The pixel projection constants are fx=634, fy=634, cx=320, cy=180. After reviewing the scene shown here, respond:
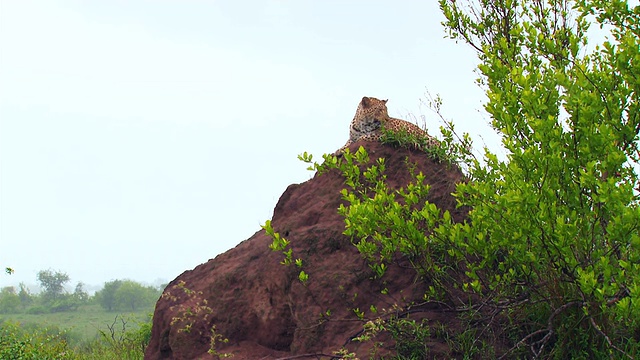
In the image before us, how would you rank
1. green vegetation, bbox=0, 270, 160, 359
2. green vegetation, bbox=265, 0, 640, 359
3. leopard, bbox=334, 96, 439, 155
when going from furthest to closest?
1. green vegetation, bbox=0, 270, 160, 359
2. leopard, bbox=334, 96, 439, 155
3. green vegetation, bbox=265, 0, 640, 359

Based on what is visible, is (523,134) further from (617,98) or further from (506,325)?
(506,325)

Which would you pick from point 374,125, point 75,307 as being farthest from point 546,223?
point 75,307

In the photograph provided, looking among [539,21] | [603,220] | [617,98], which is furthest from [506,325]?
[539,21]

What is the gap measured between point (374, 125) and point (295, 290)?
9.56ft

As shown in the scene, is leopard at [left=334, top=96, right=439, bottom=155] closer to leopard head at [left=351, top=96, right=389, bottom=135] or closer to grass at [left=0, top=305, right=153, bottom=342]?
leopard head at [left=351, top=96, right=389, bottom=135]

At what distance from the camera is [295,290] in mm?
6875

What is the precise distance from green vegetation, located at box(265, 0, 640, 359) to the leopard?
1782 mm

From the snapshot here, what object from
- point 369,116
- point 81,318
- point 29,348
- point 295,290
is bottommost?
point 295,290

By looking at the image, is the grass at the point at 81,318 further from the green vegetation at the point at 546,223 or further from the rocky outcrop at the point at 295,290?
the green vegetation at the point at 546,223

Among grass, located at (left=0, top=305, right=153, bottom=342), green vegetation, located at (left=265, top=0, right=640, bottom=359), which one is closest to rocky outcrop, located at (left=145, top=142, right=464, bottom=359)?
green vegetation, located at (left=265, top=0, right=640, bottom=359)

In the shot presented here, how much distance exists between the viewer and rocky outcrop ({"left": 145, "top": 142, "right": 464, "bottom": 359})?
21.4ft

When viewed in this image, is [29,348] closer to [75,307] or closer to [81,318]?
[81,318]

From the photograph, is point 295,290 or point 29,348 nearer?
point 295,290

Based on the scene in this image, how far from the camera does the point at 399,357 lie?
5812mm
